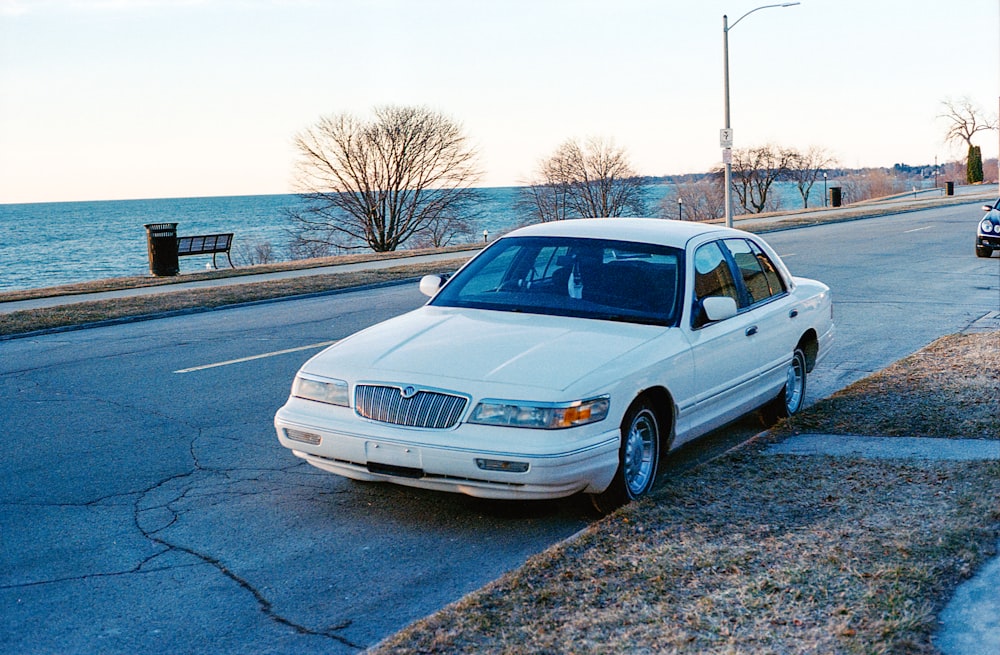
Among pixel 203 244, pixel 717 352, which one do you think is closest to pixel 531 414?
pixel 717 352

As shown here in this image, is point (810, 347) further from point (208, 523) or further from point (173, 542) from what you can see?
point (173, 542)

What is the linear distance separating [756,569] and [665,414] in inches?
62.1

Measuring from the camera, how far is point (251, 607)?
4488mm

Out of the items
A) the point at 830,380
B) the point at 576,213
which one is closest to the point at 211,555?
the point at 830,380

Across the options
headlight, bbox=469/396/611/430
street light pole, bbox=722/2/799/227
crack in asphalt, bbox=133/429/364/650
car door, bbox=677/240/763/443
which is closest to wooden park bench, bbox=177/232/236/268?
street light pole, bbox=722/2/799/227

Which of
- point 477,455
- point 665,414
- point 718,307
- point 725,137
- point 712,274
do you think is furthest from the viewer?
point 725,137

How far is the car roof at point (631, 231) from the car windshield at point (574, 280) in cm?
7

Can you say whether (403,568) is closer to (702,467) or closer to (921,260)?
(702,467)

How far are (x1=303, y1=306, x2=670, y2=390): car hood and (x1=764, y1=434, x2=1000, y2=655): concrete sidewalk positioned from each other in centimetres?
159

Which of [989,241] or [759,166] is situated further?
[759,166]

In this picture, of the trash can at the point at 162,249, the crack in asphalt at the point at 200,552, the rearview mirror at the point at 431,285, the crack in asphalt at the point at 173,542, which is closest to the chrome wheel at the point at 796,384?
the rearview mirror at the point at 431,285

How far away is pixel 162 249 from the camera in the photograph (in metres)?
22.8

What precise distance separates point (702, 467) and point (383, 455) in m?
2.07

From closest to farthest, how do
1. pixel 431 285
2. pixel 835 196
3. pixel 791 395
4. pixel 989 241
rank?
pixel 431 285
pixel 791 395
pixel 989 241
pixel 835 196
